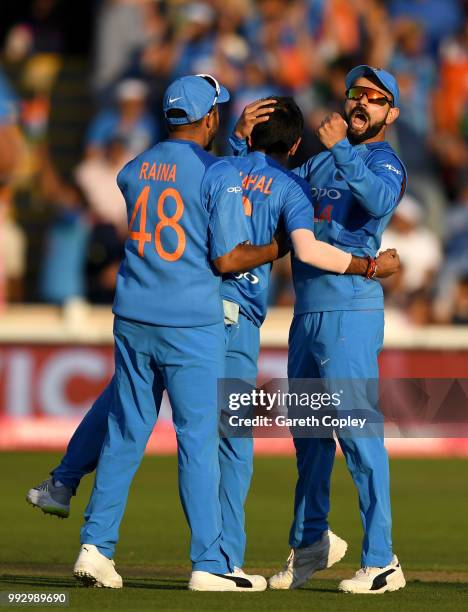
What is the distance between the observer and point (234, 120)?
625 inches

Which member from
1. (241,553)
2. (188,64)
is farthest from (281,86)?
(241,553)

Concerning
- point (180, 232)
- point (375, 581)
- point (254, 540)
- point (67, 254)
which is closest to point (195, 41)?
point (67, 254)

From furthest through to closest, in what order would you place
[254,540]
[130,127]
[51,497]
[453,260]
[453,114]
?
1. [453,114]
2. [130,127]
3. [453,260]
4. [254,540]
5. [51,497]

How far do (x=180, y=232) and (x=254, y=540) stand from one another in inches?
130

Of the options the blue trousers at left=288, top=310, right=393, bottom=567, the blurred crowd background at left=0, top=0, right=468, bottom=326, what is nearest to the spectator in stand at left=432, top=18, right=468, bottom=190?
the blurred crowd background at left=0, top=0, right=468, bottom=326

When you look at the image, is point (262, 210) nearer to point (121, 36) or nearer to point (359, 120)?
point (359, 120)

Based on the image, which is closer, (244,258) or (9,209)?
(244,258)

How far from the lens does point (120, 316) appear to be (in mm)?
6750

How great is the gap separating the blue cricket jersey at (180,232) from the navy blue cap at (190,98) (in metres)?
0.13

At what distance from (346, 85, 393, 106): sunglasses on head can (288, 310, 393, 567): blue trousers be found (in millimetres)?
995

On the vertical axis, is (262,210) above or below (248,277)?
above

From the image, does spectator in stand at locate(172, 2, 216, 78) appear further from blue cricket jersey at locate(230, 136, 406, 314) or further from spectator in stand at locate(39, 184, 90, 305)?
blue cricket jersey at locate(230, 136, 406, 314)

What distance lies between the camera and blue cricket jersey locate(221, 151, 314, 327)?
6886 millimetres

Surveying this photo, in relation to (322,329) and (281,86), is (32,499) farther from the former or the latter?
(281,86)
